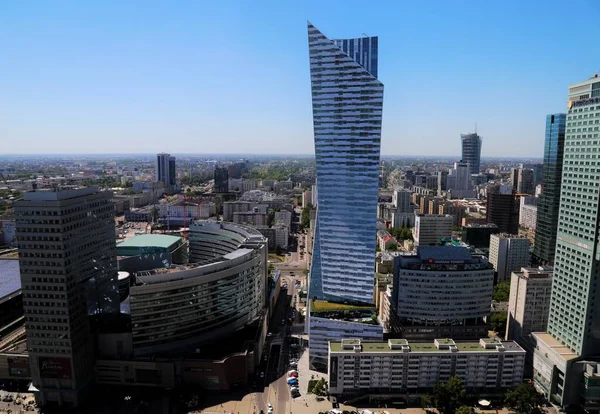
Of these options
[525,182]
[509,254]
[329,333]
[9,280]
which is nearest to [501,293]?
[509,254]

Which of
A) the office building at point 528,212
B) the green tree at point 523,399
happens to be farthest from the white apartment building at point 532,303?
the office building at point 528,212

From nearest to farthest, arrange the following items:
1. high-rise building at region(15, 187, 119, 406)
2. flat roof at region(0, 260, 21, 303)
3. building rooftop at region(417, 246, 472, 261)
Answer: high-rise building at region(15, 187, 119, 406), flat roof at region(0, 260, 21, 303), building rooftop at region(417, 246, 472, 261)

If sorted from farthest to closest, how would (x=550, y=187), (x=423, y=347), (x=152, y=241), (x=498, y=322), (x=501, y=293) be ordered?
(x=550, y=187) < (x=152, y=241) < (x=501, y=293) < (x=498, y=322) < (x=423, y=347)

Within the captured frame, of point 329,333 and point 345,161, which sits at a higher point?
point 345,161

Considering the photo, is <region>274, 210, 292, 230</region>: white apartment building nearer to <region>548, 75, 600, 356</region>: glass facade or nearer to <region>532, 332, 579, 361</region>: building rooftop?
<region>532, 332, 579, 361</region>: building rooftop

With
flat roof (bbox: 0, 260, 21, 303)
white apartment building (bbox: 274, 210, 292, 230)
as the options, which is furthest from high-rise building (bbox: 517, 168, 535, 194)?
flat roof (bbox: 0, 260, 21, 303)

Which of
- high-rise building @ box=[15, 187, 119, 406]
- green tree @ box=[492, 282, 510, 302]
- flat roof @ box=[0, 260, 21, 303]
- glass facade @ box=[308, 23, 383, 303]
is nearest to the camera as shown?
high-rise building @ box=[15, 187, 119, 406]

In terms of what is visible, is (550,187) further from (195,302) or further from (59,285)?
(59,285)

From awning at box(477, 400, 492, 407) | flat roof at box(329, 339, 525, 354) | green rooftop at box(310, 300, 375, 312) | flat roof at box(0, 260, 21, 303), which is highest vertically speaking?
flat roof at box(0, 260, 21, 303)
